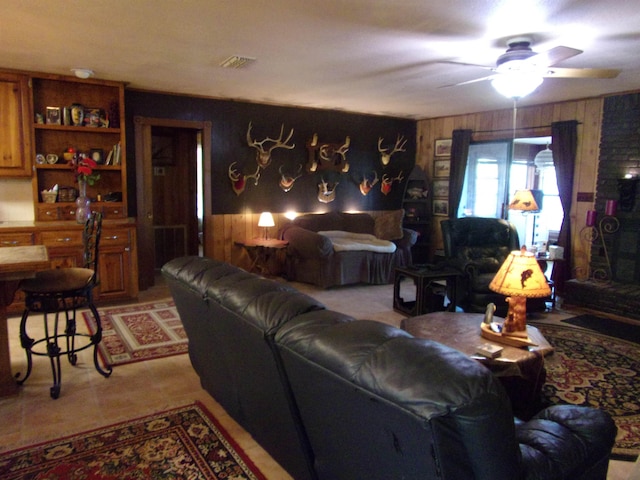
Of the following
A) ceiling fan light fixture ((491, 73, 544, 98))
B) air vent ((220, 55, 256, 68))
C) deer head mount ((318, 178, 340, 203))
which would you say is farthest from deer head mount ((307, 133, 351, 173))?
ceiling fan light fixture ((491, 73, 544, 98))

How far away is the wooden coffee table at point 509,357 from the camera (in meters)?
2.61

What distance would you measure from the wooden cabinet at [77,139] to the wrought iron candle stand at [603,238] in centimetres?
560

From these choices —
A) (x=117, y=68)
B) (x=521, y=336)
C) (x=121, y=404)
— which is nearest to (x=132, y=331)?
(x=121, y=404)

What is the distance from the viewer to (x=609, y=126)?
548 cm

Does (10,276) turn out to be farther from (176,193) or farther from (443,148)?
(443,148)

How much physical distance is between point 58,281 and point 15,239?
1902mm

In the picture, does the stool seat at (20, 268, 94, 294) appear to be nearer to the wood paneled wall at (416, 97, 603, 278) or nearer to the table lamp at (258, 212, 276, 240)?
the table lamp at (258, 212, 276, 240)

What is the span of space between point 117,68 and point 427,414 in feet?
15.5

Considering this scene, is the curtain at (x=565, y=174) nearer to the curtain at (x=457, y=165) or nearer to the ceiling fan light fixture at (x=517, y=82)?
the curtain at (x=457, y=165)

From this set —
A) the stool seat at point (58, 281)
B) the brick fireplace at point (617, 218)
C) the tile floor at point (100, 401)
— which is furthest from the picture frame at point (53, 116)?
the brick fireplace at point (617, 218)

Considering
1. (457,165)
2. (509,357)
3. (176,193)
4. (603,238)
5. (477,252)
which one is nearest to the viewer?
(509,357)

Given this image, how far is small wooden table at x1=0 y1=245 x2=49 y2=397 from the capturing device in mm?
2701

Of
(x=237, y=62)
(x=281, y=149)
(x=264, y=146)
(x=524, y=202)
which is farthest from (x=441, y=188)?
(x=237, y=62)

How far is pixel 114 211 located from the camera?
17.5ft
